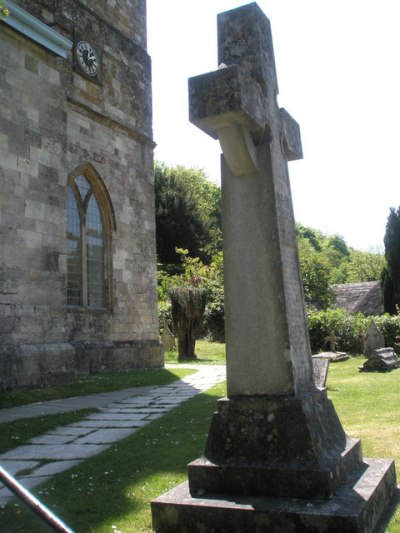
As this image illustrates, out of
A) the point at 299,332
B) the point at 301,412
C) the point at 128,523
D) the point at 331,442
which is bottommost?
the point at 128,523

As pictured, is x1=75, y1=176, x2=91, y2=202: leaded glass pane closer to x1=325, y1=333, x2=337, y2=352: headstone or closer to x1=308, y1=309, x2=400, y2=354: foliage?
x1=308, y1=309, x2=400, y2=354: foliage

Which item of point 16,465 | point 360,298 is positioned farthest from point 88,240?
point 360,298

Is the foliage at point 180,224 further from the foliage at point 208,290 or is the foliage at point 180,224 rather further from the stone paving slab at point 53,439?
the stone paving slab at point 53,439

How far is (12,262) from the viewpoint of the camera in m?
9.62

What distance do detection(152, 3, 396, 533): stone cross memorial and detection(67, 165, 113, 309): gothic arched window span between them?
9635 millimetres

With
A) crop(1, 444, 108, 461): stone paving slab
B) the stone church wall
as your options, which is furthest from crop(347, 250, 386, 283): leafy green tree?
crop(1, 444, 108, 461): stone paving slab

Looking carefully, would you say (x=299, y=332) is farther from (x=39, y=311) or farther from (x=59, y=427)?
(x=39, y=311)

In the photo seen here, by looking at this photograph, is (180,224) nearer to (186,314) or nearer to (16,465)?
(186,314)

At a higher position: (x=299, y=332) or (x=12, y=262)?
(x=12, y=262)

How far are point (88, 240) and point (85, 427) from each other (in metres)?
7.15

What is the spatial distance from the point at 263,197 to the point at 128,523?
2.47 meters

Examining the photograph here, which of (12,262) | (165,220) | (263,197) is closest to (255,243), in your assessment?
(263,197)

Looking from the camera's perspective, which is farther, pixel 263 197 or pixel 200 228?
pixel 200 228

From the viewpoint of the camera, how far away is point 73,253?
1314 cm
